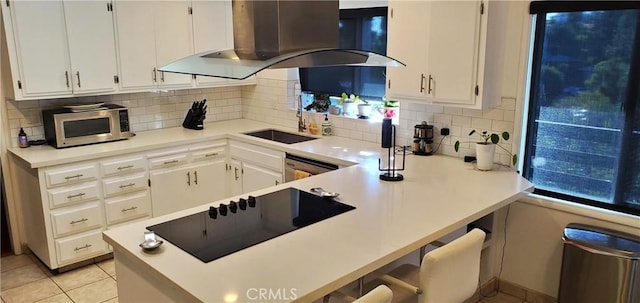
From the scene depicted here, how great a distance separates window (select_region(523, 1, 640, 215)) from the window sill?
8 centimetres

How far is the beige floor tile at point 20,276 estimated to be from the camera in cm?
355

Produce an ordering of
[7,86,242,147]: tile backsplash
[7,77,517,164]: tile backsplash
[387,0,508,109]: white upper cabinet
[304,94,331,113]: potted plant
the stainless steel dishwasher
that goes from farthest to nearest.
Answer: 1. [304,94,331,113]: potted plant
2. [7,86,242,147]: tile backsplash
3. the stainless steel dishwasher
4. [7,77,517,164]: tile backsplash
5. [387,0,508,109]: white upper cabinet

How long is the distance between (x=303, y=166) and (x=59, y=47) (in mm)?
2064

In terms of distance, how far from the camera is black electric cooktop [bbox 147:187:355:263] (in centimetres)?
204

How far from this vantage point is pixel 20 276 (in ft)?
12.0

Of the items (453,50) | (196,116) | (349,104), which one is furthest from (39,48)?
(453,50)

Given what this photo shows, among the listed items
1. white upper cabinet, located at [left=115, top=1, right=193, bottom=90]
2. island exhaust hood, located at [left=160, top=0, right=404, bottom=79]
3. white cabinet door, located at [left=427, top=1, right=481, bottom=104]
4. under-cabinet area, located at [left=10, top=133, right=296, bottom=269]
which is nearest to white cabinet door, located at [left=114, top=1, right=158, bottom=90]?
white upper cabinet, located at [left=115, top=1, right=193, bottom=90]

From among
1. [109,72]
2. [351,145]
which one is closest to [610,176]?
[351,145]

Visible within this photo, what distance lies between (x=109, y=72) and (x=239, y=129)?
4.21 ft

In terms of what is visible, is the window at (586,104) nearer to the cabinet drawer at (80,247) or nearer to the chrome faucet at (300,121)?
the chrome faucet at (300,121)

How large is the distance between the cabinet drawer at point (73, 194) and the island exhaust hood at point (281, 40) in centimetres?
185

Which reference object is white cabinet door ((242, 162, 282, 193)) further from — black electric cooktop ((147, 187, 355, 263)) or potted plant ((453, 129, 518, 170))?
potted plant ((453, 129, 518, 170))
